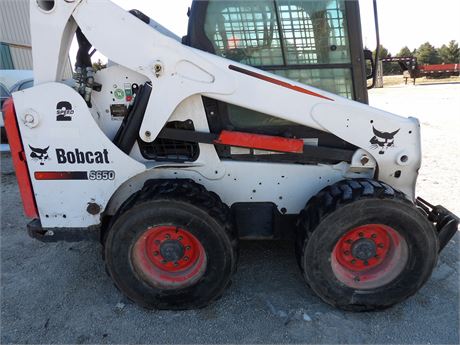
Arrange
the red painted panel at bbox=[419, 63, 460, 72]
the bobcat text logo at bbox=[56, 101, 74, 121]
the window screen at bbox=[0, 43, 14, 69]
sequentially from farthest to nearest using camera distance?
the red painted panel at bbox=[419, 63, 460, 72] < the window screen at bbox=[0, 43, 14, 69] < the bobcat text logo at bbox=[56, 101, 74, 121]

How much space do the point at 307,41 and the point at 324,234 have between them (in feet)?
4.51

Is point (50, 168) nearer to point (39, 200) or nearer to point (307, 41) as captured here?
point (39, 200)

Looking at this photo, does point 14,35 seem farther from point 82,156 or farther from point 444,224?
point 444,224

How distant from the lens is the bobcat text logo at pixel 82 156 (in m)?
2.57

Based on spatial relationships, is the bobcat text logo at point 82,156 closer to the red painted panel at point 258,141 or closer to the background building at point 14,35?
the red painted panel at point 258,141

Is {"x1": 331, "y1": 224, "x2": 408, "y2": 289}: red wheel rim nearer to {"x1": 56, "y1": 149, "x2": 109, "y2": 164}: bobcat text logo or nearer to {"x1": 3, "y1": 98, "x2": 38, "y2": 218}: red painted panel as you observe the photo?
{"x1": 56, "y1": 149, "x2": 109, "y2": 164}: bobcat text logo

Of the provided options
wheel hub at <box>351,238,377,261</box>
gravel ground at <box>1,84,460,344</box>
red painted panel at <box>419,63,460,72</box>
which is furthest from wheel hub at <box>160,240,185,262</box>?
red painted panel at <box>419,63,460,72</box>

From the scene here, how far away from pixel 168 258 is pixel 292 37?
71.9 inches

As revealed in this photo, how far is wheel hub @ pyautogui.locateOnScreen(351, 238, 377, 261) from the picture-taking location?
2527 mm

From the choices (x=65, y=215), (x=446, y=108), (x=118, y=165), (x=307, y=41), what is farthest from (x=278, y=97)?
(x=446, y=108)

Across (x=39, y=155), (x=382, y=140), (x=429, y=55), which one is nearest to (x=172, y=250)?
(x=39, y=155)

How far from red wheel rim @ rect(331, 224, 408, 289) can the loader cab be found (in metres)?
1.01

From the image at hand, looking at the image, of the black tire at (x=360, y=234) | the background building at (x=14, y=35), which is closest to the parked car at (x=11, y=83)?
the black tire at (x=360, y=234)

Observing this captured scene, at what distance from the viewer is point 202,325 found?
246 cm
